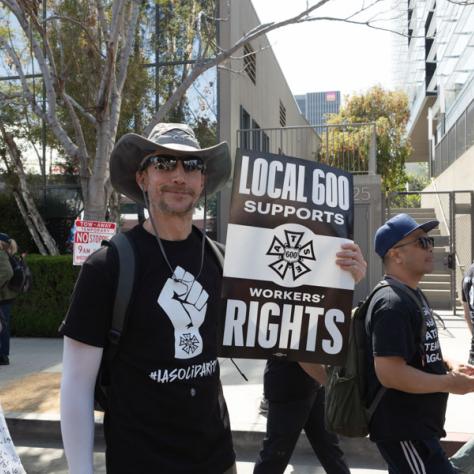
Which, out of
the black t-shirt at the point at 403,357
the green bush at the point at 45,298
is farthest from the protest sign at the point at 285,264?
the green bush at the point at 45,298

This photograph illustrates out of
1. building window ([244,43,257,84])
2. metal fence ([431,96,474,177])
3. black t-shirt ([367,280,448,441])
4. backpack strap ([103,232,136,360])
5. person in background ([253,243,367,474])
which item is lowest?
person in background ([253,243,367,474])

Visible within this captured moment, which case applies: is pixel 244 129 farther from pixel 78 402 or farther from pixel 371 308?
pixel 78 402

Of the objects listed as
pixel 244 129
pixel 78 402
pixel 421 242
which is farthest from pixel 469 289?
pixel 244 129

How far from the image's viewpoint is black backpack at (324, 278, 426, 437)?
9.09 feet

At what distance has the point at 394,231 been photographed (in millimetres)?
2998

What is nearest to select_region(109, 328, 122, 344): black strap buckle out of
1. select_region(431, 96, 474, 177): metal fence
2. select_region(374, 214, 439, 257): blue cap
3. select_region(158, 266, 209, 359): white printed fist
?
select_region(158, 266, 209, 359): white printed fist

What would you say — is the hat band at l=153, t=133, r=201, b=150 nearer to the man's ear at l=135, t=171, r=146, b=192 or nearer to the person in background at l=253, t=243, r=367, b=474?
the man's ear at l=135, t=171, r=146, b=192

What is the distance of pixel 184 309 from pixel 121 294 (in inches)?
9.4

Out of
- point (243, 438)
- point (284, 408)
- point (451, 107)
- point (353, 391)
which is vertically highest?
point (451, 107)

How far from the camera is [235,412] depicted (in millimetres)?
5945

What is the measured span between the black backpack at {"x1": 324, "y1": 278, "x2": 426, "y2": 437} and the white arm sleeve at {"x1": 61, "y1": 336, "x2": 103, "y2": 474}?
4.25 feet

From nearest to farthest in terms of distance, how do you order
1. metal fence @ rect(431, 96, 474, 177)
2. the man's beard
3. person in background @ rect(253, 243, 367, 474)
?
the man's beard
person in background @ rect(253, 243, 367, 474)
metal fence @ rect(431, 96, 474, 177)

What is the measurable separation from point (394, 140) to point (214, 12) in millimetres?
18187

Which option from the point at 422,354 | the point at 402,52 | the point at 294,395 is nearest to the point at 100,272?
the point at 422,354
